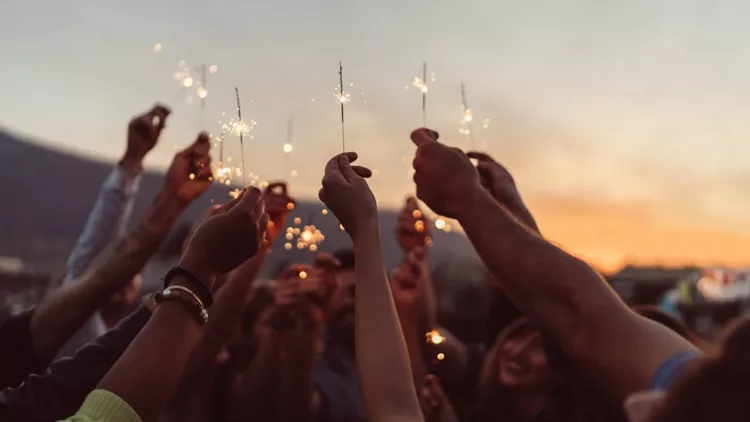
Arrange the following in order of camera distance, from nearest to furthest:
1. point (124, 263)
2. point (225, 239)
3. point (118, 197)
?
1. point (225, 239)
2. point (124, 263)
3. point (118, 197)

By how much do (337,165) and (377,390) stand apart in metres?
A: 0.55

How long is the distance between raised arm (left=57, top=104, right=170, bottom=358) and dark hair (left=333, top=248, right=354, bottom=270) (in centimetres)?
123

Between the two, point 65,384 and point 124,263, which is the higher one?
point 124,263

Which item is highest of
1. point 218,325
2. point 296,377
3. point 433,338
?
point 218,325

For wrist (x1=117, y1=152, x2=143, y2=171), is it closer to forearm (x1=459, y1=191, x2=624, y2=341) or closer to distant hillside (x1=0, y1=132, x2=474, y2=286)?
forearm (x1=459, y1=191, x2=624, y2=341)

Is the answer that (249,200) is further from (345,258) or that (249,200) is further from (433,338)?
(345,258)

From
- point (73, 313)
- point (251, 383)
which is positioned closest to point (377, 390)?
point (73, 313)

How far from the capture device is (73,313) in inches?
69.2

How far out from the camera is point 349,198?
141cm

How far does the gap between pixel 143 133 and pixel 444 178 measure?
1.70 metres

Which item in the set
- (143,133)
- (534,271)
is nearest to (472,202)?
(534,271)

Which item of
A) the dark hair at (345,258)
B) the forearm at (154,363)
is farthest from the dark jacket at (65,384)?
the dark hair at (345,258)

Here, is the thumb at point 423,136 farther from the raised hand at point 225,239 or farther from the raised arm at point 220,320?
the raised arm at point 220,320

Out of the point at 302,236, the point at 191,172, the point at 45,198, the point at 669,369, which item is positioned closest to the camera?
the point at 669,369
